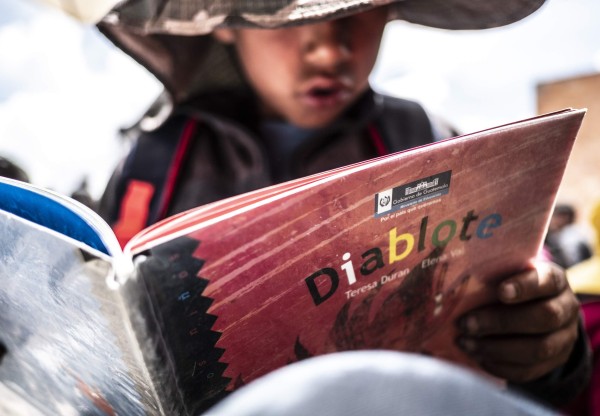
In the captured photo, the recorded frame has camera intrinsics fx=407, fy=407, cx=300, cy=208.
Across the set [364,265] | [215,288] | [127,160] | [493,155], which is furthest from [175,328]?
[127,160]

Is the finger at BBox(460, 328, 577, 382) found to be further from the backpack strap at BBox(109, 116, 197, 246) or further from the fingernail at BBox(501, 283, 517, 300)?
the backpack strap at BBox(109, 116, 197, 246)

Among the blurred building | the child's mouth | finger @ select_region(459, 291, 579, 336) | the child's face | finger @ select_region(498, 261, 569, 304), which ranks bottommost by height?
the blurred building

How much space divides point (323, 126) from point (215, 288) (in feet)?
1.97

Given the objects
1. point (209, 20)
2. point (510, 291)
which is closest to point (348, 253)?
point (510, 291)

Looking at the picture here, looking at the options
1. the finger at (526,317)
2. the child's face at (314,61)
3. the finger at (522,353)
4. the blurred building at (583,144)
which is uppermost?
the child's face at (314,61)

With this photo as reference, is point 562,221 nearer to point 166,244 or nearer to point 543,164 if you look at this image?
point 543,164

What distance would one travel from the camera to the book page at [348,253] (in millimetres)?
310

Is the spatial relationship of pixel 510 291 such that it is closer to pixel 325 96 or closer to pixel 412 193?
pixel 412 193

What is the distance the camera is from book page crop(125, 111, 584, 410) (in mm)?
310

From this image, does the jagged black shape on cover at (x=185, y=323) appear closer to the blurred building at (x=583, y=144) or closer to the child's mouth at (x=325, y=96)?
the child's mouth at (x=325, y=96)

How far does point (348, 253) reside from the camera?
1.22 ft

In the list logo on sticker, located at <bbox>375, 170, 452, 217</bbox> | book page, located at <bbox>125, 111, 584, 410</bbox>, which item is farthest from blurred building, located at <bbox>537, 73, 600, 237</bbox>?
logo on sticker, located at <bbox>375, 170, 452, 217</bbox>

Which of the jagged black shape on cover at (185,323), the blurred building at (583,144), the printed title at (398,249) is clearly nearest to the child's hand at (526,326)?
the printed title at (398,249)

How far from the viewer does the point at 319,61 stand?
70 centimetres
